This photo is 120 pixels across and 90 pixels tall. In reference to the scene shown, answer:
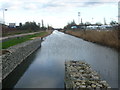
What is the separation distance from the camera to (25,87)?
11867 millimetres

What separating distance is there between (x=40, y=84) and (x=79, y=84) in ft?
14.3

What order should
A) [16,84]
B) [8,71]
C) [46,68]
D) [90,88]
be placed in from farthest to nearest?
[46,68], [8,71], [16,84], [90,88]

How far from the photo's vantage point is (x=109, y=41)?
106 feet

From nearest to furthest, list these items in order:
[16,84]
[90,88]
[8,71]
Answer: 1. [90,88]
2. [16,84]
3. [8,71]

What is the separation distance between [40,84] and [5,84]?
7.65 feet

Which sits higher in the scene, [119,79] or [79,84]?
[79,84]

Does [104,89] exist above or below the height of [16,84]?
above

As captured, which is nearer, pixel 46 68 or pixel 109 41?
pixel 46 68

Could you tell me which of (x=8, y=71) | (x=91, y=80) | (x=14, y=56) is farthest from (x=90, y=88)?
(x=14, y=56)

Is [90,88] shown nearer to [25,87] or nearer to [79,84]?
[79,84]

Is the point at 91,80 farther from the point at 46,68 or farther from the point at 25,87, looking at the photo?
the point at 46,68

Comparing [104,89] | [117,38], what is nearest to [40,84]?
[104,89]

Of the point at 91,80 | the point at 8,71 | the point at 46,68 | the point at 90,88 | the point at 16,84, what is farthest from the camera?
the point at 46,68

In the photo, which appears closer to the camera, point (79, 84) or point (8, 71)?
point (79, 84)
